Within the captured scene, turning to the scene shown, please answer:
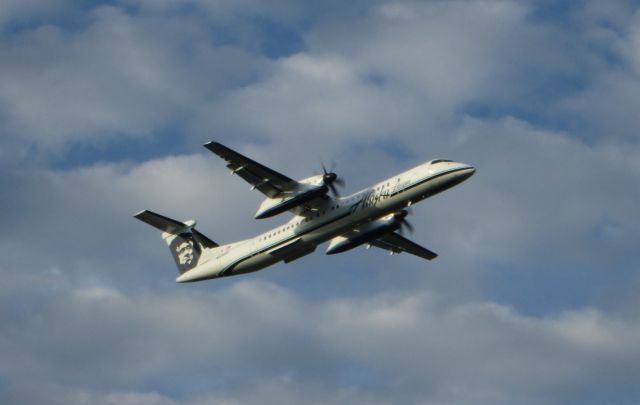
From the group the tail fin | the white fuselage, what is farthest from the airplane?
the tail fin

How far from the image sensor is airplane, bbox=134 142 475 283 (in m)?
57.3

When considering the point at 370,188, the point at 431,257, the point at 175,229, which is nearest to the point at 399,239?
the point at 431,257

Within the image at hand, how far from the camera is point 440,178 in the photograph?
5697cm

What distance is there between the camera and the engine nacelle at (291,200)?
190 ft

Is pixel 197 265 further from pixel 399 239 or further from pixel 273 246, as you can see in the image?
pixel 399 239

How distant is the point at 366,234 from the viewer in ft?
205

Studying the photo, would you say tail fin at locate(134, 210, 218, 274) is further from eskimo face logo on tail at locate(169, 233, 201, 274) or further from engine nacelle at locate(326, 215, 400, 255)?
engine nacelle at locate(326, 215, 400, 255)

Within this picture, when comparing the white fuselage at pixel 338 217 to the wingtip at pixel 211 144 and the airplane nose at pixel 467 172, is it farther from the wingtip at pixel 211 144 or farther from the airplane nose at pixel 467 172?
the wingtip at pixel 211 144

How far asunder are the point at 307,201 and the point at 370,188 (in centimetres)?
377

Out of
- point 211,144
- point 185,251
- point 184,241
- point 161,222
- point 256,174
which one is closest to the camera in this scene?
point 211,144

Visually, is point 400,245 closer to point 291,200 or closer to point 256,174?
point 291,200

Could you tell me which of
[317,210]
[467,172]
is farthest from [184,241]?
[467,172]

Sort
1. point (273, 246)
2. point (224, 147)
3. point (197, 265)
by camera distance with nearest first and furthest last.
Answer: point (224, 147) → point (273, 246) → point (197, 265)

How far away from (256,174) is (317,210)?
452 cm
